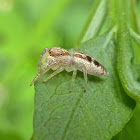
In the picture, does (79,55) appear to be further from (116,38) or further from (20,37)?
(20,37)

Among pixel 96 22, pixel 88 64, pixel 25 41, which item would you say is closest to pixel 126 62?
pixel 88 64

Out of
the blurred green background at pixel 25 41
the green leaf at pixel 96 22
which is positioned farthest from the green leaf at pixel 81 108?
the blurred green background at pixel 25 41

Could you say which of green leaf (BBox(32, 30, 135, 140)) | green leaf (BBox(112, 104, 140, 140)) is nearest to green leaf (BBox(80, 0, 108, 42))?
green leaf (BBox(32, 30, 135, 140))

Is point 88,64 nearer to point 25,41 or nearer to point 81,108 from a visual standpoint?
point 81,108

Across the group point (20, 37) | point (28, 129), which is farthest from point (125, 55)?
point (20, 37)

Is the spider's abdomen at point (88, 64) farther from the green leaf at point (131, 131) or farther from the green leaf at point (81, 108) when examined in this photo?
the green leaf at point (131, 131)

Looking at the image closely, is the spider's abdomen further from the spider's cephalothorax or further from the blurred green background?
the blurred green background
